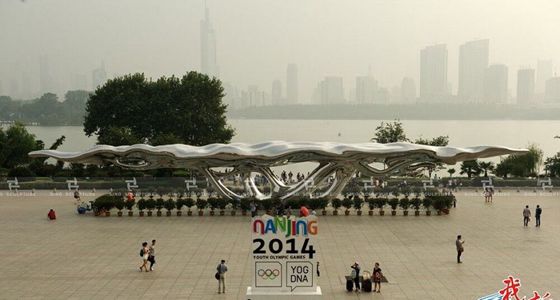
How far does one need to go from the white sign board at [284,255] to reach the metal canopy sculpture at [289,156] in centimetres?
1272

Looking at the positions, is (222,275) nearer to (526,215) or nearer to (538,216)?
(526,215)

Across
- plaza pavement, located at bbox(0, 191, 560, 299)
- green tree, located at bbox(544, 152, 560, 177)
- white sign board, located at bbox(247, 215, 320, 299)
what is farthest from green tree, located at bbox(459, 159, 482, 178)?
white sign board, located at bbox(247, 215, 320, 299)

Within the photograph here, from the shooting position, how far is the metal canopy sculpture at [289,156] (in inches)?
1088

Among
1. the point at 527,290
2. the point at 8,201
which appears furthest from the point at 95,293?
the point at 8,201

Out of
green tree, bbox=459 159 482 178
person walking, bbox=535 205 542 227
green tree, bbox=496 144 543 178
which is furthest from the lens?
green tree, bbox=496 144 543 178

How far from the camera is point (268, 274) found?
15039 mm

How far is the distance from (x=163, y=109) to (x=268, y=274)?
136 ft

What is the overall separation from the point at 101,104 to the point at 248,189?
28.9 metres

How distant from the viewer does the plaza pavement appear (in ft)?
55.4

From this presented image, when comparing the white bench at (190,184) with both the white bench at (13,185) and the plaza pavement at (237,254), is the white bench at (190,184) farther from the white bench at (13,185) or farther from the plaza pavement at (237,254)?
the white bench at (13,185)

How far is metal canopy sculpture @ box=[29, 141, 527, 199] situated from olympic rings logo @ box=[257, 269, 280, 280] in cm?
1274

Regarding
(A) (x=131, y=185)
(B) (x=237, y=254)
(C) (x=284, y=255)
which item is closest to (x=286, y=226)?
(C) (x=284, y=255)

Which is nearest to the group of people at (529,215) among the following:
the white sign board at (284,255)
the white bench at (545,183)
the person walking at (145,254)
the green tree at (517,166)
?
the white bench at (545,183)

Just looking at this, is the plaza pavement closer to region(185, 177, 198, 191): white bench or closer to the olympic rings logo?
the olympic rings logo
